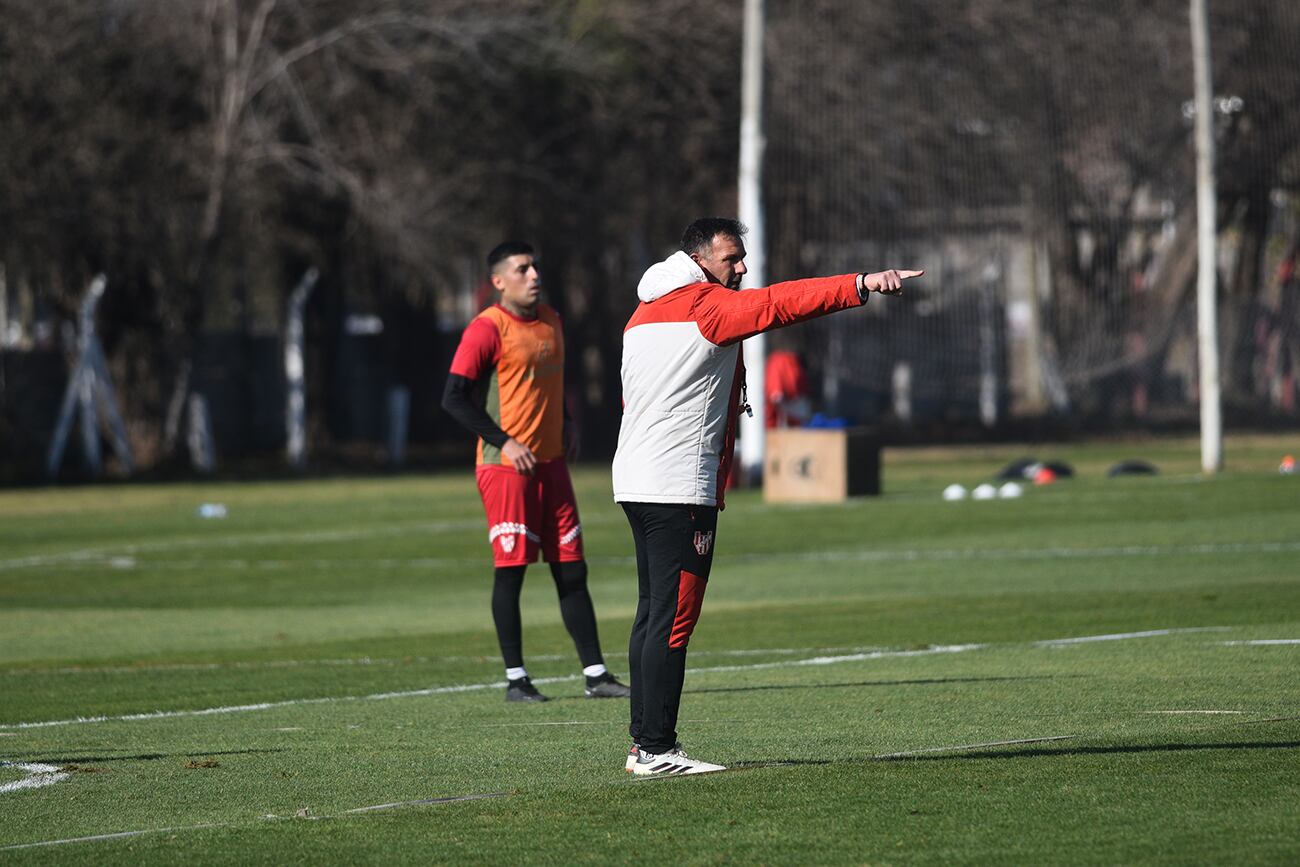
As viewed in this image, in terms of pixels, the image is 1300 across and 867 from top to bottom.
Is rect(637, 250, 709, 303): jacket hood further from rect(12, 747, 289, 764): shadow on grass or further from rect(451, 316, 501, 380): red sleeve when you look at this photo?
rect(451, 316, 501, 380): red sleeve

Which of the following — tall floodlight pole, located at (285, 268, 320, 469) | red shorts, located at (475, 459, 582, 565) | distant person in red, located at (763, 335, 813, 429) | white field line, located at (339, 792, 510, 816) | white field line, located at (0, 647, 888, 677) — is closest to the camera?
white field line, located at (339, 792, 510, 816)

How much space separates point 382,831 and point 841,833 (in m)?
1.48

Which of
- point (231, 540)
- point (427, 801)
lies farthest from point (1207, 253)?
point (427, 801)

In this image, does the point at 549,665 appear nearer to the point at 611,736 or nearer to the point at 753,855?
the point at 611,736

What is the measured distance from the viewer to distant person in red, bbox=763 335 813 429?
27.7 meters

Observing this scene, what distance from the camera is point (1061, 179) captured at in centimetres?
3794

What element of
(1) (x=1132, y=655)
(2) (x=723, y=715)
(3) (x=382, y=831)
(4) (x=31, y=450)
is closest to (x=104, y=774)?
(3) (x=382, y=831)

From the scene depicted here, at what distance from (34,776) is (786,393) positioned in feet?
65.3

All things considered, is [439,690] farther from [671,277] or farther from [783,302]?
[783,302]

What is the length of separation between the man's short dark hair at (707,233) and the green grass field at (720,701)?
77.1 inches

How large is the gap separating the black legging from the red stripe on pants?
3.00 metres

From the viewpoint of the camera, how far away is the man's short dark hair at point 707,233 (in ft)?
25.9

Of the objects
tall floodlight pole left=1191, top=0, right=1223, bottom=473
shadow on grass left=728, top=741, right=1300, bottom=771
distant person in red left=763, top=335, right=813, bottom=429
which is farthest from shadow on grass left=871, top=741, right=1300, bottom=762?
tall floodlight pole left=1191, top=0, right=1223, bottom=473

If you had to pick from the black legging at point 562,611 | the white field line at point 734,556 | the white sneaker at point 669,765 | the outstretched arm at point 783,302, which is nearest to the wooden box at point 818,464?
the white field line at point 734,556
